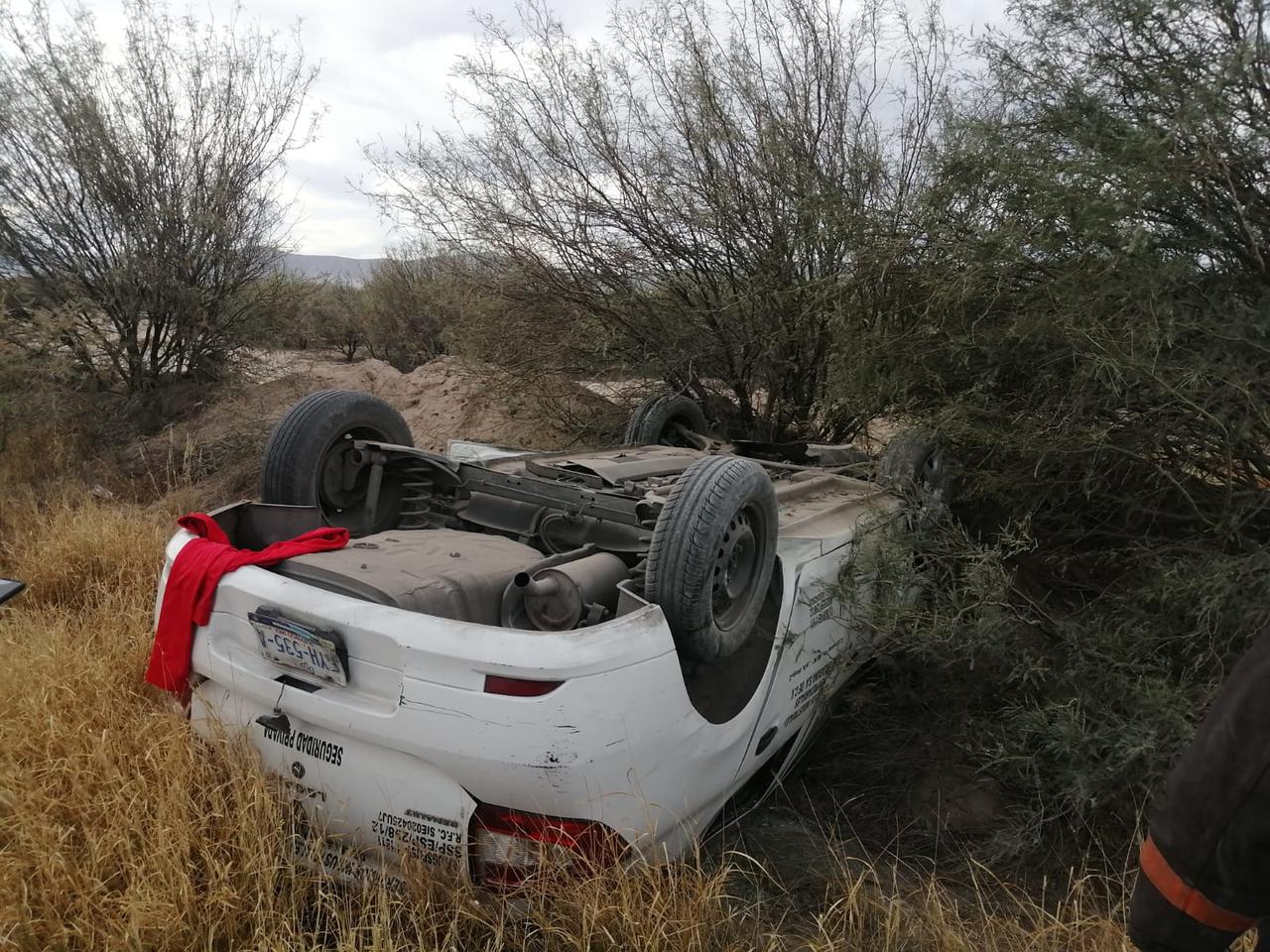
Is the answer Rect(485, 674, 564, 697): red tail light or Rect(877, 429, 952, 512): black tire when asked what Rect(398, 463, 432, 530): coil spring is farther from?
Rect(877, 429, 952, 512): black tire

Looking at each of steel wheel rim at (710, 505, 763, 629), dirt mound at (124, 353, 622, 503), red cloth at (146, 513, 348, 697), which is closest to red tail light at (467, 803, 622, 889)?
steel wheel rim at (710, 505, 763, 629)

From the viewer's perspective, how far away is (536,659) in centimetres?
190

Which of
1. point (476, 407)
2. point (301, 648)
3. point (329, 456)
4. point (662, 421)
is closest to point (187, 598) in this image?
point (301, 648)

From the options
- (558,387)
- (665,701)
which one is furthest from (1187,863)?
(558,387)

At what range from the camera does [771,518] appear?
2.69m

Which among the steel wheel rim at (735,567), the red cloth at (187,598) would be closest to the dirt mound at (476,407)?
the steel wheel rim at (735,567)

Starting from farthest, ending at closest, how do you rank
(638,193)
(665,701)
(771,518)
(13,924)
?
(638,193), (771,518), (665,701), (13,924)

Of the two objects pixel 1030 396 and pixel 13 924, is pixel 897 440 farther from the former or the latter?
pixel 13 924

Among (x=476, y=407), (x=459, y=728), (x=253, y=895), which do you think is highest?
(x=476, y=407)

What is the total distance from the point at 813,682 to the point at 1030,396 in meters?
1.69

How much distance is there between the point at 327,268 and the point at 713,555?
13016mm

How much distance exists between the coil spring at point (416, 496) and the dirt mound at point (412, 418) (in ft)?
12.1

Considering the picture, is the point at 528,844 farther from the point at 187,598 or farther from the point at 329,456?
the point at 329,456

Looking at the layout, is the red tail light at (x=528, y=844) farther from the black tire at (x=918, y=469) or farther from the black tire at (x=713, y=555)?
the black tire at (x=918, y=469)
